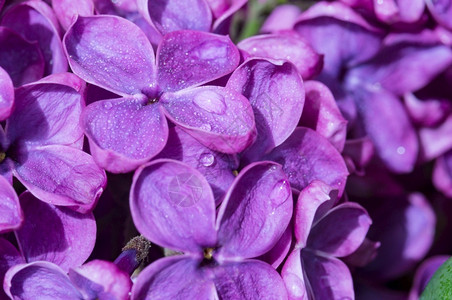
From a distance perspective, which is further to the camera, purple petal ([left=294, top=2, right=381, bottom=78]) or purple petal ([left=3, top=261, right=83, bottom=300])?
purple petal ([left=294, top=2, right=381, bottom=78])

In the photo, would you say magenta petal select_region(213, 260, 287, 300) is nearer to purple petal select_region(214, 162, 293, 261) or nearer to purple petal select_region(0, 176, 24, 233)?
purple petal select_region(214, 162, 293, 261)

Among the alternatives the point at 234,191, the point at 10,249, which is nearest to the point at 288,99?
the point at 234,191

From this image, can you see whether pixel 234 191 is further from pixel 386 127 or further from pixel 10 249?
pixel 386 127

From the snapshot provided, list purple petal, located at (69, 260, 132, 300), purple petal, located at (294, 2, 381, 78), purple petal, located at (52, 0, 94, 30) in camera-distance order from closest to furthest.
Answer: purple petal, located at (69, 260, 132, 300) < purple petal, located at (52, 0, 94, 30) < purple petal, located at (294, 2, 381, 78)

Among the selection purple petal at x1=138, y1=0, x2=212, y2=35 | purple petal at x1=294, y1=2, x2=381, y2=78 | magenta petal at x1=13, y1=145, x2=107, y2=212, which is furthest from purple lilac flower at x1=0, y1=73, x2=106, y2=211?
purple petal at x1=294, y1=2, x2=381, y2=78

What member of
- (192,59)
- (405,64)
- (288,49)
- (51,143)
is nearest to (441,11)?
(405,64)

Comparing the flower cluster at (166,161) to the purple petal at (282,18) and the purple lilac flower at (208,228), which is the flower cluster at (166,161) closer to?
the purple lilac flower at (208,228)
